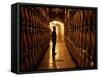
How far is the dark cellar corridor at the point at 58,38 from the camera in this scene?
3576mm

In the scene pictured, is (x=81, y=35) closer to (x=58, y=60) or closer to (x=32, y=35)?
(x=58, y=60)

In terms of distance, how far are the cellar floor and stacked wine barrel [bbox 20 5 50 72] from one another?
8cm

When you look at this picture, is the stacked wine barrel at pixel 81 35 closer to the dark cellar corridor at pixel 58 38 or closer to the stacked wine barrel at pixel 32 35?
the dark cellar corridor at pixel 58 38

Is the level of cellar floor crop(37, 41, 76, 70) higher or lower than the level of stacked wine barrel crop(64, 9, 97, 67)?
lower

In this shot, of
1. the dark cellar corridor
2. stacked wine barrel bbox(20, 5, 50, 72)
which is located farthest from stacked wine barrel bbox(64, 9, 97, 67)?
stacked wine barrel bbox(20, 5, 50, 72)

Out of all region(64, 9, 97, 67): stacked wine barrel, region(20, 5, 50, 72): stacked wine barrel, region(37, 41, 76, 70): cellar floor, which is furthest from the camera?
region(64, 9, 97, 67): stacked wine barrel

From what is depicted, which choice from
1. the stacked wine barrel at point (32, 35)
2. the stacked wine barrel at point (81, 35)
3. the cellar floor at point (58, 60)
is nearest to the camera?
the stacked wine barrel at point (32, 35)

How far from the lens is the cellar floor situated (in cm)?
371

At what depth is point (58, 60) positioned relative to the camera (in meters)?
3.79

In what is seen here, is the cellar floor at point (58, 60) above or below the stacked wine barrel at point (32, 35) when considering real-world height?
below

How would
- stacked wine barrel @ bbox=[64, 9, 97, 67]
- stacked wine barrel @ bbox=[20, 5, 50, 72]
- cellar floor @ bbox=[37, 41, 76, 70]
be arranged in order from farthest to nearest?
stacked wine barrel @ bbox=[64, 9, 97, 67] → cellar floor @ bbox=[37, 41, 76, 70] → stacked wine barrel @ bbox=[20, 5, 50, 72]

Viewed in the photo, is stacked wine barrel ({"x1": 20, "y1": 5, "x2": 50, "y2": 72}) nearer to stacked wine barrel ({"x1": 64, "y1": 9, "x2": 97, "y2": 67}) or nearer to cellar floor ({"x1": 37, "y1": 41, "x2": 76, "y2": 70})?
cellar floor ({"x1": 37, "y1": 41, "x2": 76, "y2": 70})

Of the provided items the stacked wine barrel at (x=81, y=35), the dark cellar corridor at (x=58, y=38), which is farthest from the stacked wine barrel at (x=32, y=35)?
the stacked wine barrel at (x=81, y=35)

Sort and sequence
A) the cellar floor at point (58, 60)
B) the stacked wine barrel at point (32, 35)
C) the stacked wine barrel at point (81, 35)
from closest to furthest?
the stacked wine barrel at point (32, 35) < the cellar floor at point (58, 60) < the stacked wine barrel at point (81, 35)
